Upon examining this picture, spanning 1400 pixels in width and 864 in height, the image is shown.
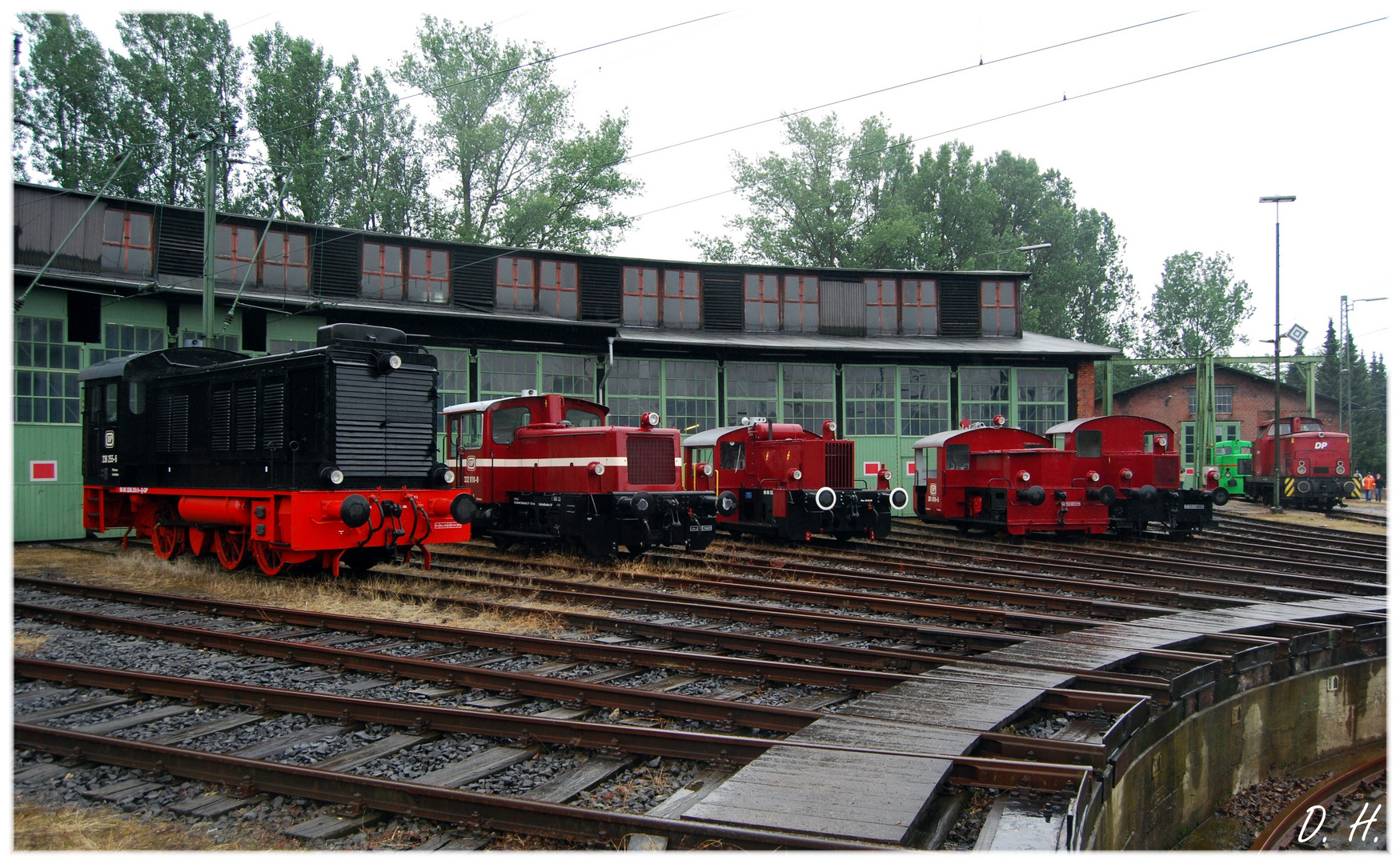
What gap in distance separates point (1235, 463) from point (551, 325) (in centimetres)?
2817

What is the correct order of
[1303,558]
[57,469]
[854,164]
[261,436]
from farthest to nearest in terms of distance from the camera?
1. [854,164]
2. [57,469]
3. [1303,558]
4. [261,436]

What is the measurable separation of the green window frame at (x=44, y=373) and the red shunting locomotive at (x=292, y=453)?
565 cm

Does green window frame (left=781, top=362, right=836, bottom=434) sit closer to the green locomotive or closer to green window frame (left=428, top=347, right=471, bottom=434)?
green window frame (left=428, top=347, right=471, bottom=434)

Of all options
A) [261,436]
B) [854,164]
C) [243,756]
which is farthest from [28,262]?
[854,164]

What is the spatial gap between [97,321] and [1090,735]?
2026 cm

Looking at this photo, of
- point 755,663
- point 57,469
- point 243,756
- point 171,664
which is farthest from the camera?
point 57,469

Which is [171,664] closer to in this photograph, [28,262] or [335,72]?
[28,262]

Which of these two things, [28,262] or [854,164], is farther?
[854,164]

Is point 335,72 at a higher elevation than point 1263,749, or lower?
higher

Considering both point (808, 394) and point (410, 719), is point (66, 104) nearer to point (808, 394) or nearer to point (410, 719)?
point (808, 394)

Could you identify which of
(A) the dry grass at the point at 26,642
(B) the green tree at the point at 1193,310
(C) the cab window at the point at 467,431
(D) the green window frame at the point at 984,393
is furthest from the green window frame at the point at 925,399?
(B) the green tree at the point at 1193,310

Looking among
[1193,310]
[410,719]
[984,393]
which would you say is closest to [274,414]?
[410,719]

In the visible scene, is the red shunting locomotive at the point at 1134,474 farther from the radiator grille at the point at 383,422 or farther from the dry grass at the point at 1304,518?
the radiator grille at the point at 383,422

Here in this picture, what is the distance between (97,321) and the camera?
733 inches
